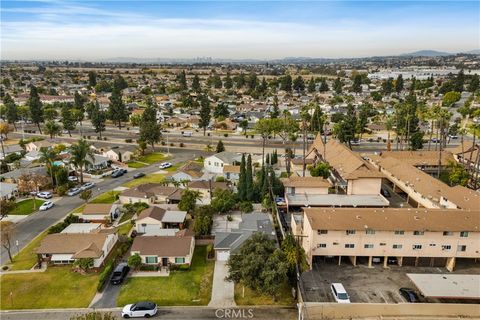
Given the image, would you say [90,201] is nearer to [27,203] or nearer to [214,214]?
[27,203]

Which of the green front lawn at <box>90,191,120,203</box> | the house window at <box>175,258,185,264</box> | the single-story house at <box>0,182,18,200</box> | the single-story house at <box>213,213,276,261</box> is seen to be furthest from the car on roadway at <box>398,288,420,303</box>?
the single-story house at <box>0,182,18,200</box>

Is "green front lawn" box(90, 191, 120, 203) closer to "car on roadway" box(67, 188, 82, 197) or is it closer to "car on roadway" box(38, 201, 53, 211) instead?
"car on roadway" box(67, 188, 82, 197)

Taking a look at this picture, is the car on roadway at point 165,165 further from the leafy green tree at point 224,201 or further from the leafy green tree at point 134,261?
the leafy green tree at point 134,261

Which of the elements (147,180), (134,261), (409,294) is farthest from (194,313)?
(147,180)

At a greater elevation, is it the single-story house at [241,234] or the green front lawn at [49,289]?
the single-story house at [241,234]

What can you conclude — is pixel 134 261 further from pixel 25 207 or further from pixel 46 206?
pixel 25 207

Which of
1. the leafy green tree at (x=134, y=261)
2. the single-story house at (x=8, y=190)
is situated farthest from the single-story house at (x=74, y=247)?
the single-story house at (x=8, y=190)

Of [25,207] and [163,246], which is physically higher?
[163,246]
